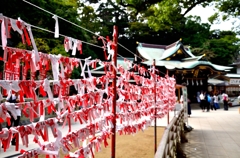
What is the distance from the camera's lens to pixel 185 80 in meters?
20.6

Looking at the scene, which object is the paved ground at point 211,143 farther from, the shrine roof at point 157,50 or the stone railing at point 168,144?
the shrine roof at point 157,50

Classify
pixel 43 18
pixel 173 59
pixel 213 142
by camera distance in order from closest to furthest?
pixel 213 142 < pixel 43 18 < pixel 173 59

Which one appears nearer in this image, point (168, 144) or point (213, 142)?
point (168, 144)

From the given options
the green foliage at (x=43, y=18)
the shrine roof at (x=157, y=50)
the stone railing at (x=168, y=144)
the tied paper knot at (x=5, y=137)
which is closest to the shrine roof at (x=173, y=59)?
the shrine roof at (x=157, y=50)

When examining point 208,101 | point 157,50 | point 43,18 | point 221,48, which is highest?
point 221,48

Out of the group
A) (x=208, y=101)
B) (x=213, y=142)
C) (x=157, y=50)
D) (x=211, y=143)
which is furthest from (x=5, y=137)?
(x=157, y=50)

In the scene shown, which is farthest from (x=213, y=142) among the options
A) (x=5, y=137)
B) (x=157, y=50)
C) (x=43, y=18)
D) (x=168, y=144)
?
(x=157, y=50)

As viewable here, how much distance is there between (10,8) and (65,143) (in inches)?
434

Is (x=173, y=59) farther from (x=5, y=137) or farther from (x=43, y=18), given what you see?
(x=5, y=137)

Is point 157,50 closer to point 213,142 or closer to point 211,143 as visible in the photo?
point 213,142

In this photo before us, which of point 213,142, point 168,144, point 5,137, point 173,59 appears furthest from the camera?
point 173,59

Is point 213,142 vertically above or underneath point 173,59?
underneath

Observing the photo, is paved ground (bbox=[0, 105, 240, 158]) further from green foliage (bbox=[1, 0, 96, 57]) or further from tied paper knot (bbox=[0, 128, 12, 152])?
green foliage (bbox=[1, 0, 96, 57])

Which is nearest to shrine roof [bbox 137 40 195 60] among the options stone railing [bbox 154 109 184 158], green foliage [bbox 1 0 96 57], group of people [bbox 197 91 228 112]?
group of people [bbox 197 91 228 112]
